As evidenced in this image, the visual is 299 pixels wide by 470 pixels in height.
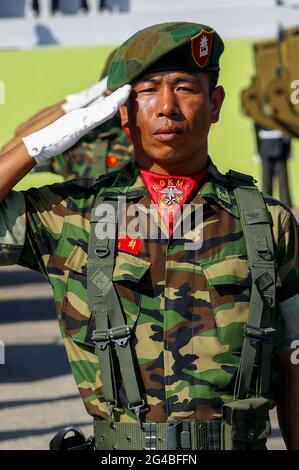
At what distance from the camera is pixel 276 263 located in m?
3.42

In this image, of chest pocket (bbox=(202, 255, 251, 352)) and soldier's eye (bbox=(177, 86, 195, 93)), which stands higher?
soldier's eye (bbox=(177, 86, 195, 93))

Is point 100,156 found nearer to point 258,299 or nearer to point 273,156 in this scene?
point 258,299

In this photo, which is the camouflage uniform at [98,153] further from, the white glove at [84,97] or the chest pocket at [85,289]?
the chest pocket at [85,289]

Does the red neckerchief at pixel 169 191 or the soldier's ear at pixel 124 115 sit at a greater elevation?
the soldier's ear at pixel 124 115

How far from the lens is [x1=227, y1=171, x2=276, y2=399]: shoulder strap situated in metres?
3.35

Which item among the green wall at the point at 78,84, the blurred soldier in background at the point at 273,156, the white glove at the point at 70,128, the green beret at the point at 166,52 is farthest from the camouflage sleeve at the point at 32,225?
the green wall at the point at 78,84

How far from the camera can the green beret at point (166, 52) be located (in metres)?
3.38

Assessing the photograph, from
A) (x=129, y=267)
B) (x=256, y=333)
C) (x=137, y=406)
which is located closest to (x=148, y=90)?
(x=129, y=267)

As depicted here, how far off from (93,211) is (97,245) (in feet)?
0.30

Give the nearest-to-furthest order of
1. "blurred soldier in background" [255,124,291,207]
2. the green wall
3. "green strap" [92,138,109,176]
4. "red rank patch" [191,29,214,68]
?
"red rank patch" [191,29,214,68] → "green strap" [92,138,109,176] → "blurred soldier in background" [255,124,291,207] → the green wall

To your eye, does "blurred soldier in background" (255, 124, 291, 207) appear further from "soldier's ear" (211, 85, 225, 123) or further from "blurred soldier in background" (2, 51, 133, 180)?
"soldier's ear" (211, 85, 225, 123)

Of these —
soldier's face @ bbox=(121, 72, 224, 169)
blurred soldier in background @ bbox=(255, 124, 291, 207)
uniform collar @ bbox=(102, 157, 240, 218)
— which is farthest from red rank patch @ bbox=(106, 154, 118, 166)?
blurred soldier in background @ bbox=(255, 124, 291, 207)
